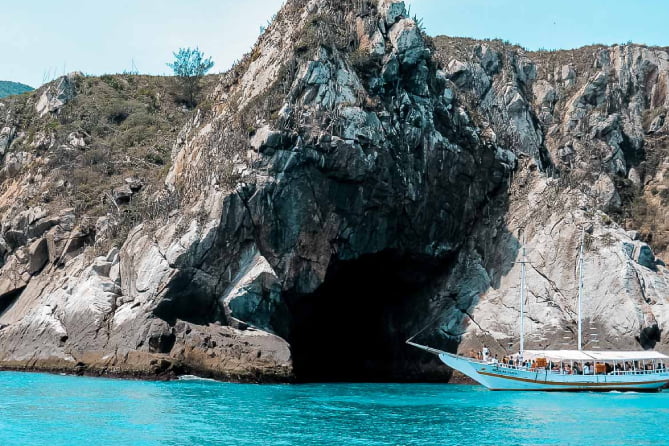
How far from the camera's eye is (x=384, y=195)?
205ft

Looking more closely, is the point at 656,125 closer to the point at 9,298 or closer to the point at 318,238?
the point at 318,238

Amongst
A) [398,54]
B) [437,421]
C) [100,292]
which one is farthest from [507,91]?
[437,421]

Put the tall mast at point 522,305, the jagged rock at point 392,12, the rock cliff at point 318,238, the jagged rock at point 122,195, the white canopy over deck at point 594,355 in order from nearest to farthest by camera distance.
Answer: the white canopy over deck at point 594,355 → the rock cliff at point 318,238 → the tall mast at point 522,305 → the jagged rock at point 392,12 → the jagged rock at point 122,195

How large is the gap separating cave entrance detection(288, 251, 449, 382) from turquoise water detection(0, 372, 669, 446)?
11.3m

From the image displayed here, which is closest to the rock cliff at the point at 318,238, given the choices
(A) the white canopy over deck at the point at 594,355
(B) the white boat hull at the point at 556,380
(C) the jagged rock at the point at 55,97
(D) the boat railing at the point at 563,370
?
(A) the white canopy over deck at the point at 594,355

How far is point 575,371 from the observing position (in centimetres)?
5659

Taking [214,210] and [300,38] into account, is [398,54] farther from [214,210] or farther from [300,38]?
[214,210]

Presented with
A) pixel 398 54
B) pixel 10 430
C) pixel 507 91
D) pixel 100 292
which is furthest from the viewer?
pixel 507 91

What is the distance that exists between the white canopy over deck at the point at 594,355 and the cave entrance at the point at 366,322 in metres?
9.81

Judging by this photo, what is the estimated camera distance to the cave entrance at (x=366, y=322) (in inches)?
2549

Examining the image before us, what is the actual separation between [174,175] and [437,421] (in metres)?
35.8

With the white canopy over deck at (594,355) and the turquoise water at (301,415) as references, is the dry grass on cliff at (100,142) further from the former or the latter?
the white canopy over deck at (594,355)

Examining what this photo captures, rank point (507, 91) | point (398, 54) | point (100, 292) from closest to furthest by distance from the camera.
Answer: point (100, 292)
point (398, 54)
point (507, 91)

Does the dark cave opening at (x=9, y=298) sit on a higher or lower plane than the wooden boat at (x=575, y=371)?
higher
